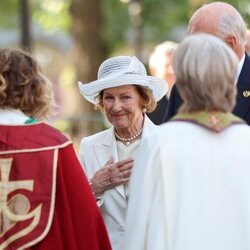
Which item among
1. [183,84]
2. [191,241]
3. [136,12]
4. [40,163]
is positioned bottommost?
[191,241]

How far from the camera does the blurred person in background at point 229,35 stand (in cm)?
677

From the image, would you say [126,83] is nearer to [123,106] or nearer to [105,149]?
[123,106]

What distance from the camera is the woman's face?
6.60 m

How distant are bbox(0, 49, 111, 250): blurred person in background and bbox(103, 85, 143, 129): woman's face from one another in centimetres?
83

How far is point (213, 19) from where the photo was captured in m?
6.95

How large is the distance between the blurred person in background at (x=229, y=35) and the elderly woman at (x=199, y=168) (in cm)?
152

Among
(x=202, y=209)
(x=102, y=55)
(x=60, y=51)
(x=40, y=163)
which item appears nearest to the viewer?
(x=202, y=209)

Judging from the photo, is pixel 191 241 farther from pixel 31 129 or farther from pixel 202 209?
pixel 31 129

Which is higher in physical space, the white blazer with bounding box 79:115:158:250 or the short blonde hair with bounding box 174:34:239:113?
the short blonde hair with bounding box 174:34:239:113

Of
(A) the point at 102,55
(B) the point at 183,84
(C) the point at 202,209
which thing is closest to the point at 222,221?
(C) the point at 202,209

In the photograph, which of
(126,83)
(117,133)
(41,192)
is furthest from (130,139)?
(41,192)

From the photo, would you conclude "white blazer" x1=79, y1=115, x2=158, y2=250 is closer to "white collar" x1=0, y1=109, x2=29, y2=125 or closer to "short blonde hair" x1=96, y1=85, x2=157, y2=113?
"short blonde hair" x1=96, y1=85, x2=157, y2=113

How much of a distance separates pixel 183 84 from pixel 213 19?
1.81 m

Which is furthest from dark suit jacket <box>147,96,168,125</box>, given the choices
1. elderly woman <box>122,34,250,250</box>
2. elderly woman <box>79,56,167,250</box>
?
elderly woman <box>122,34,250,250</box>
